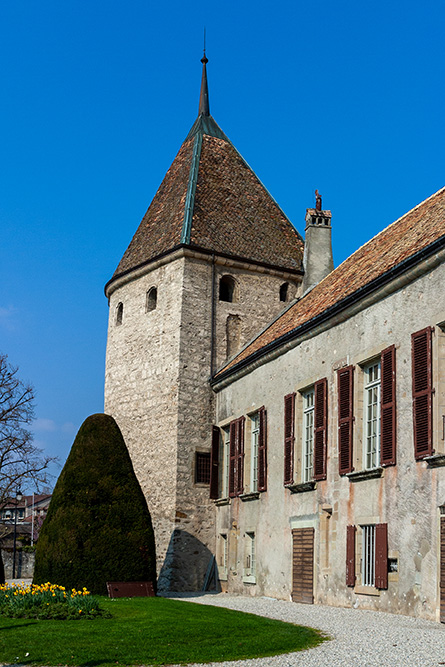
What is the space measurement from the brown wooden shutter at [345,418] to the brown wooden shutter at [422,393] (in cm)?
231

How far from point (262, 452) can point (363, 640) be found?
32.8 feet

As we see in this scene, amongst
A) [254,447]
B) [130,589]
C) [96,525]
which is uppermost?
[254,447]

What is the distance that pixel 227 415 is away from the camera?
2253 centimetres

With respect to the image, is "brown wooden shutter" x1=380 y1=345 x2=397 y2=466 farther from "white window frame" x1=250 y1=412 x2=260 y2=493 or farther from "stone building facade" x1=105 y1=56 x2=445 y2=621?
"white window frame" x1=250 y1=412 x2=260 y2=493

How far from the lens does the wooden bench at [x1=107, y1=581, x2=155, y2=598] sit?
54.3 feet

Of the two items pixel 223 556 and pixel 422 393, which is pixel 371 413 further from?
pixel 223 556

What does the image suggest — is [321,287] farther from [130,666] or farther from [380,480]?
[130,666]

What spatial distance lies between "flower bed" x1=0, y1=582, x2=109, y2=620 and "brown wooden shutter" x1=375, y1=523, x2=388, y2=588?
4.47m

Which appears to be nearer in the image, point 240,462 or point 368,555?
point 368,555

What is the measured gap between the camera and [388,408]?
547 inches

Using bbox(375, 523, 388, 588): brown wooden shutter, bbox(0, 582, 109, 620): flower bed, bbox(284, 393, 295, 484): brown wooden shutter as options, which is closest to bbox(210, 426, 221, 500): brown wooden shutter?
bbox(284, 393, 295, 484): brown wooden shutter

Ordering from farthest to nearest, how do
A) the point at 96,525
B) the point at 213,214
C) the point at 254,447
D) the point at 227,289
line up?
the point at 213,214
the point at 227,289
the point at 254,447
the point at 96,525

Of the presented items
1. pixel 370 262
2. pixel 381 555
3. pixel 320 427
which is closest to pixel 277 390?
pixel 320 427

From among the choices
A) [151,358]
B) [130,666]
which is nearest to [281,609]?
[130,666]
